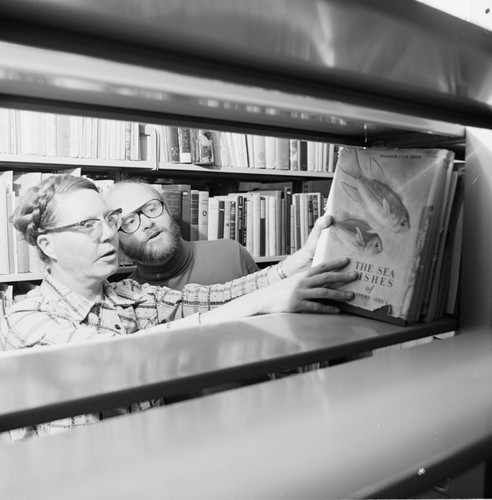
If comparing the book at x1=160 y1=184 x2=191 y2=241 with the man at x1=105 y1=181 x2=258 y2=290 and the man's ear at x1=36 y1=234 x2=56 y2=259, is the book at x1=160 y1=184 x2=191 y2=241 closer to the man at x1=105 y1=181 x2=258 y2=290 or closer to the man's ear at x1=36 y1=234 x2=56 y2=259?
the man at x1=105 y1=181 x2=258 y2=290

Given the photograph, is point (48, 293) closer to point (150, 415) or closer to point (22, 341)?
point (22, 341)

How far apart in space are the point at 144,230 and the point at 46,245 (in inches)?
22.3

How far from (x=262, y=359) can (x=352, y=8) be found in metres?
0.32

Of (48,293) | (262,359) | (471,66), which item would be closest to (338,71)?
(471,66)

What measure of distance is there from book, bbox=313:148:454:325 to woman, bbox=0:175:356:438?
97 centimetres

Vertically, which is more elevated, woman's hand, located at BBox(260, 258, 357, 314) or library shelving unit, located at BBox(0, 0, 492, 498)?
library shelving unit, located at BBox(0, 0, 492, 498)

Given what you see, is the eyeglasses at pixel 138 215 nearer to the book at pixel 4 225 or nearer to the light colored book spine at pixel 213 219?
the light colored book spine at pixel 213 219

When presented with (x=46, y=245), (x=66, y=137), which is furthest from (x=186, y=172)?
(x=46, y=245)

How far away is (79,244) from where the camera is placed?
6.88ft

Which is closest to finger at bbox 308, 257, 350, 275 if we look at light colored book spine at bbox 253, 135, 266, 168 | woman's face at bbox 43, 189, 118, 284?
woman's face at bbox 43, 189, 118, 284

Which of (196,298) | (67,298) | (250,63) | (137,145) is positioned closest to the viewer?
(250,63)

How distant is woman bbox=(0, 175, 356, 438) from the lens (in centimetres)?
181

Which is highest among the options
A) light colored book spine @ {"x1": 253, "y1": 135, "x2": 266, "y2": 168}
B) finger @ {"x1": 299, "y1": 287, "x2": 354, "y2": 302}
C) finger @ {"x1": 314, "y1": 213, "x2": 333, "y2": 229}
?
light colored book spine @ {"x1": 253, "y1": 135, "x2": 266, "y2": 168}

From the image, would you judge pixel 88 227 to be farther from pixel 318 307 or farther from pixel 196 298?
pixel 318 307
